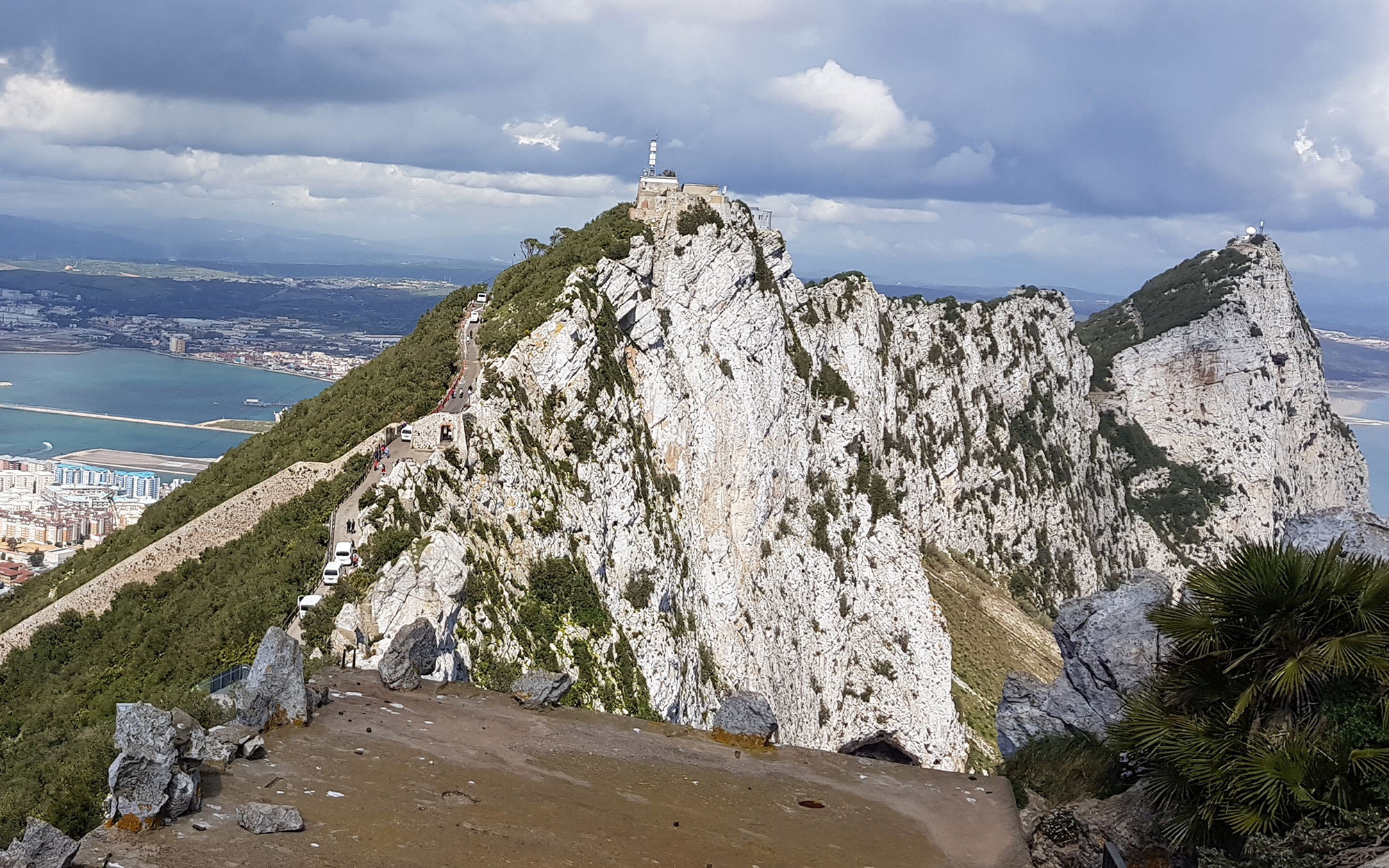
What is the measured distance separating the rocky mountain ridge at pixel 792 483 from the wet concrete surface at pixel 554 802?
6.32 metres

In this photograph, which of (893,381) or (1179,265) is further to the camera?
(1179,265)

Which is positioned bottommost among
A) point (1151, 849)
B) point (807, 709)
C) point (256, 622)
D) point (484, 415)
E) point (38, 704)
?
point (807, 709)

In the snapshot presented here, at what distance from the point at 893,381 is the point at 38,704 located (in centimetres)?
6280

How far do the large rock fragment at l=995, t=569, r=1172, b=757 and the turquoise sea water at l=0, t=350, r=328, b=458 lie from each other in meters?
111

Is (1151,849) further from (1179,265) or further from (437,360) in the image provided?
(1179,265)

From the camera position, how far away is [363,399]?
38.6 m

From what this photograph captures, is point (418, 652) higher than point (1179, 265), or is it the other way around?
point (1179, 265)

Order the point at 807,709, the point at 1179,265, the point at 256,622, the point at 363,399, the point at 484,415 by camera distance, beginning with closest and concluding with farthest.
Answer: the point at 256,622 → the point at 484,415 → the point at 363,399 → the point at 807,709 → the point at 1179,265

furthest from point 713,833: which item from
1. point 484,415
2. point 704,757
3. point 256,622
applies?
point 484,415

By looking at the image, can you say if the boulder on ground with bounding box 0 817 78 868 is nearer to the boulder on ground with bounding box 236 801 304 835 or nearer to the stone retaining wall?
the boulder on ground with bounding box 236 801 304 835

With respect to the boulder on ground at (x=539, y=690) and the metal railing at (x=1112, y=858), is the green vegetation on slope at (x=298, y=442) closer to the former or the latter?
the boulder on ground at (x=539, y=690)

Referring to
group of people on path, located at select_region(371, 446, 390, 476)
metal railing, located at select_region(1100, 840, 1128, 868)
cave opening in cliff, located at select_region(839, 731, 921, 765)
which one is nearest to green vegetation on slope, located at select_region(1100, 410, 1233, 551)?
cave opening in cliff, located at select_region(839, 731, 921, 765)

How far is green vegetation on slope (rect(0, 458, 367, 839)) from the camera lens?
2227 cm

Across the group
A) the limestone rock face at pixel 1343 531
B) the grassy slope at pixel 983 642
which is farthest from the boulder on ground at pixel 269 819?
the grassy slope at pixel 983 642
